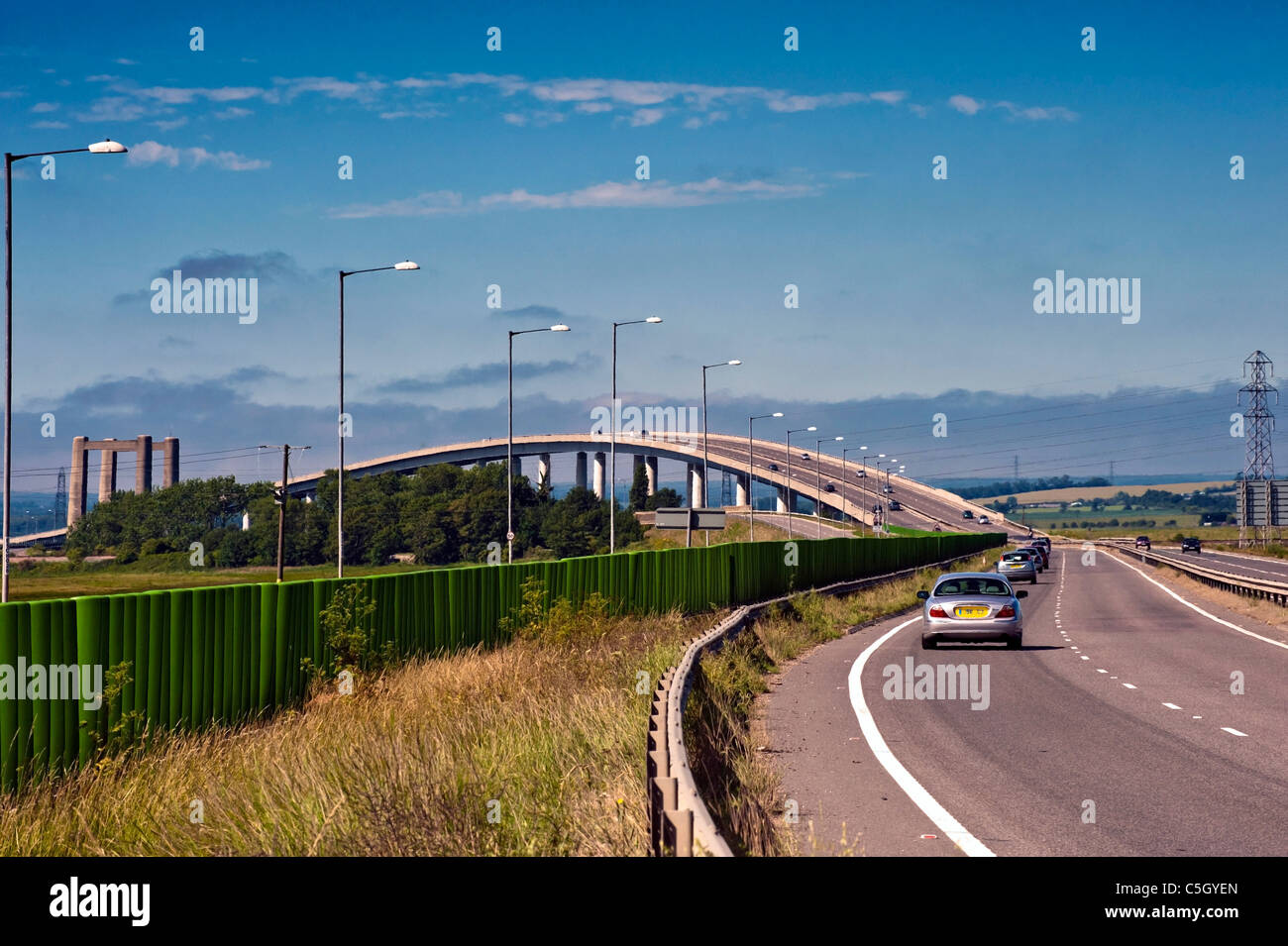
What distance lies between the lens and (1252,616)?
119 ft

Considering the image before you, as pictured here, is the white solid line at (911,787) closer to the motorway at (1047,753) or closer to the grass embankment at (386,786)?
the motorway at (1047,753)

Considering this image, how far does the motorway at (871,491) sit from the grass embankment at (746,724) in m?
126

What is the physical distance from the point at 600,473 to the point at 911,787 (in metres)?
168

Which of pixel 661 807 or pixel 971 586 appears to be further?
pixel 971 586

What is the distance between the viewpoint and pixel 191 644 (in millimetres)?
14195

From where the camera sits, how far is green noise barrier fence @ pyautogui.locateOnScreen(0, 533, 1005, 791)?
1152cm

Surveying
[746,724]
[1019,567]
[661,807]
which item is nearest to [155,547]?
[1019,567]

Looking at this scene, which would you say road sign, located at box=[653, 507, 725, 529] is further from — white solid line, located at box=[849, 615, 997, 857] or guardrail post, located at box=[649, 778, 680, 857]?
guardrail post, located at box=[649, 778, 680, 857]

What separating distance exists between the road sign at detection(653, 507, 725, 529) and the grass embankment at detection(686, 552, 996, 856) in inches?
252

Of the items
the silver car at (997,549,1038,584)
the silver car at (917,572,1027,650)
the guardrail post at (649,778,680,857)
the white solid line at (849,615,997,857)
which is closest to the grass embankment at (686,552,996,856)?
the guardrail post at (649,778,680,857)

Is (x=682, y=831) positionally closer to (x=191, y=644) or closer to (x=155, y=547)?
(x=191, y=644)
